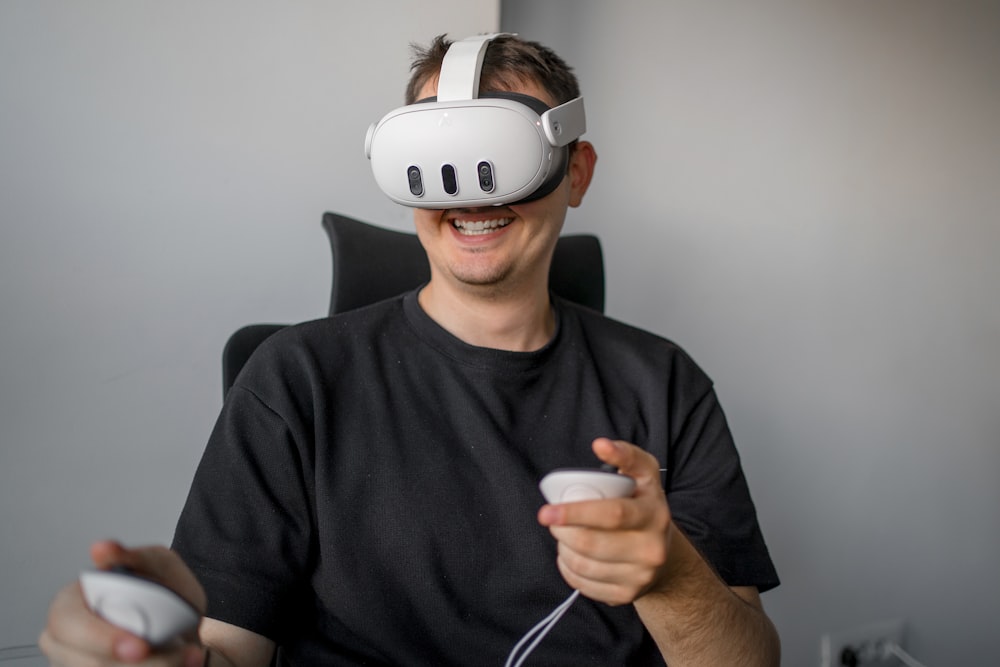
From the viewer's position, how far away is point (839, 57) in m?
2.01

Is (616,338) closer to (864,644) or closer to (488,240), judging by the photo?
(488,240)

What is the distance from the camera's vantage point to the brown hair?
107 centimetres

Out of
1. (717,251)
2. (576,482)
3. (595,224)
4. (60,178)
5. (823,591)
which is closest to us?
(576,482)

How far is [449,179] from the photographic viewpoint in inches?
36.6

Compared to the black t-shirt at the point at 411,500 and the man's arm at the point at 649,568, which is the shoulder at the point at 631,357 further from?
the man's arm at the point at 649,568

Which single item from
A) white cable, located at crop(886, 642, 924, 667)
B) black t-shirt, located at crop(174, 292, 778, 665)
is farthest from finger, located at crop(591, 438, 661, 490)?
white cable, located at crop(886, 642, 924, 667)

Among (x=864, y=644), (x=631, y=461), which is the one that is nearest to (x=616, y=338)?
(x=631, y=461)

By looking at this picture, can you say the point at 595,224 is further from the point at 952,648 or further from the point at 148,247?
the point at 952,648

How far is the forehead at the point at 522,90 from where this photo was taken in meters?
1.08

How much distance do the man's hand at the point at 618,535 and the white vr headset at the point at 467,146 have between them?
380mm

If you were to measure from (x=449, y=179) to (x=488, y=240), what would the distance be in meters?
0.16

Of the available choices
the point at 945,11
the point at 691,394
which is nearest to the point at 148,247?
the point at 691,394

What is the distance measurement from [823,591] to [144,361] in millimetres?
1716

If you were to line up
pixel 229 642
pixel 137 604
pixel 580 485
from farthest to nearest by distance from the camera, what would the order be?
pixel 229 642
pixel 580 485
pixel 137 604
